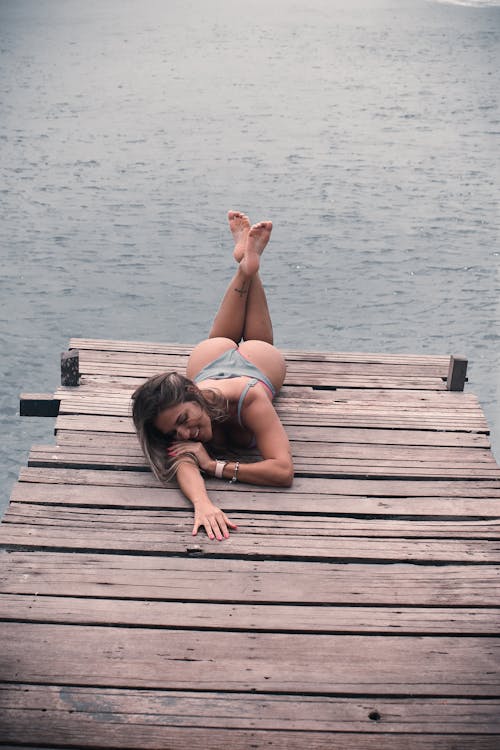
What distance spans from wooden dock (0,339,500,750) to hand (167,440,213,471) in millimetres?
85

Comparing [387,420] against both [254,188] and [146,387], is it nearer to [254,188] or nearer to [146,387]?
[146,387]

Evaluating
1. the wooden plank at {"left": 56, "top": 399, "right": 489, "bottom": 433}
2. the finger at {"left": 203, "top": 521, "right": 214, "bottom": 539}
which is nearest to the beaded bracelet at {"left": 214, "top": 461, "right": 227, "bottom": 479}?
the finger at {"left": 203, "top": 521, "right": 214, "bottom": 539}

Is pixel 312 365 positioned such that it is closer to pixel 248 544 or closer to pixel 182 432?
pixel 182 432

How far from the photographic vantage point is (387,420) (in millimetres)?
3963

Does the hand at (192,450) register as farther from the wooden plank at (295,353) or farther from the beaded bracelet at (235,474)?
the wooden plank at (295,353)

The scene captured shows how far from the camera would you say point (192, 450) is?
325cm

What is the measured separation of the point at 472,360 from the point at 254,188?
4.75 m

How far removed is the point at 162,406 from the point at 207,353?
0.79 m

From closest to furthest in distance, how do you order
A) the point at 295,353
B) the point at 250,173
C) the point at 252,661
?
the point at 252,661
the point at 295,353
the point at 250,173

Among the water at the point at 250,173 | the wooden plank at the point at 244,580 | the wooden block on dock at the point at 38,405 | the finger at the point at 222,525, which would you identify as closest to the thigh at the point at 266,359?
the wooden block on dock at the point at 38,405

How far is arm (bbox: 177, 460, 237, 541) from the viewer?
9.64ft

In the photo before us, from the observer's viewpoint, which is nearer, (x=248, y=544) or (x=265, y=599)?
(x=265, y=599)

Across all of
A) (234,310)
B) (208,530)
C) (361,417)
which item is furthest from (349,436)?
(208,530)

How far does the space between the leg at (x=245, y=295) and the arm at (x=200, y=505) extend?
112 centimetres
